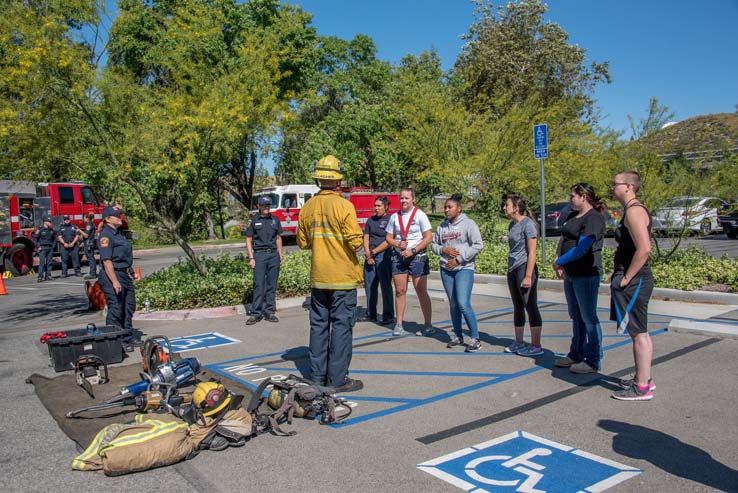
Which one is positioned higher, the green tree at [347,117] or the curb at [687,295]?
the green tree at [347,117]

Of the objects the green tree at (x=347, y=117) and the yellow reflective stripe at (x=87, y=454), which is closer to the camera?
the yellow reflective stripe at (x=87, y=454)

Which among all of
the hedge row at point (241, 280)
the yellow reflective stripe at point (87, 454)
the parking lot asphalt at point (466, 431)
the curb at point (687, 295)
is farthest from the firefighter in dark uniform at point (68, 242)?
the yellow reflective stripe at point (87, 454)

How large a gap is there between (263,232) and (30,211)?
14.7 m

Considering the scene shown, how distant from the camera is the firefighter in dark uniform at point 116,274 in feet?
25.6

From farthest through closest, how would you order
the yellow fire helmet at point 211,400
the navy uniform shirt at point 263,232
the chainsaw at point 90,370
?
1. the navy uniform shirt at point 263,232
2. the chainsaw at point 90,370
3. the yellow fire helmet at point 211,400

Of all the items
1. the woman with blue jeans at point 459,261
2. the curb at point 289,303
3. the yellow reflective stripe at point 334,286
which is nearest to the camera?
the yellow reflective stripe at point 334,286

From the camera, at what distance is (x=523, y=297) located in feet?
22.7

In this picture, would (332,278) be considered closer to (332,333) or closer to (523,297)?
(332,333)

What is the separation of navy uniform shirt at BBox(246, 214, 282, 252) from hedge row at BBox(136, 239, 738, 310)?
64.4 inches

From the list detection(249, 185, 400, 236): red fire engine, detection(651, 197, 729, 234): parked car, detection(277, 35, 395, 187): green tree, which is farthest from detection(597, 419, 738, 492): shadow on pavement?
detection(277, 35, 395, 187): green tree

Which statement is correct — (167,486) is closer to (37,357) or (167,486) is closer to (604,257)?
(37,357)

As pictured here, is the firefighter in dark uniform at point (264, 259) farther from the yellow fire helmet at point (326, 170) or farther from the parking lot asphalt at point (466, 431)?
the yellow fire helmet at point (326, 170)

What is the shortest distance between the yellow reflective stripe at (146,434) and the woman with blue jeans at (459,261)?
378cm

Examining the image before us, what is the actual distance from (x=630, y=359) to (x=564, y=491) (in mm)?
3529
